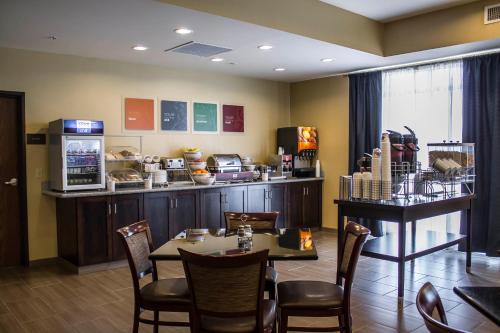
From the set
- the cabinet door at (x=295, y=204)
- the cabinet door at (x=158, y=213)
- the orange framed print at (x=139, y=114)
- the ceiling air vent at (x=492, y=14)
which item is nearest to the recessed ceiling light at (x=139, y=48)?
the orange framed print at (x=139, y=114)

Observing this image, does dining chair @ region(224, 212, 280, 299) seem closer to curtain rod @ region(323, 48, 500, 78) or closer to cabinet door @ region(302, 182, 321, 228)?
cabinet door @ region(302, 182, 321, 228)

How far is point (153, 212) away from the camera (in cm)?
536

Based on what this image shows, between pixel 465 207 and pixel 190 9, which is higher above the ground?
pixel 190 9

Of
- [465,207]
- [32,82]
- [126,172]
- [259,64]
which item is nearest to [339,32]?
[259,64]

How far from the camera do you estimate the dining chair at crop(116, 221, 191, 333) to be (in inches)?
104

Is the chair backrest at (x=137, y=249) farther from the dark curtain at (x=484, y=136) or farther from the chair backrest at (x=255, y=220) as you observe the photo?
the dark curtain at (x=484, y=136)

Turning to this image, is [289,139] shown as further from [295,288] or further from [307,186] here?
[295,288]

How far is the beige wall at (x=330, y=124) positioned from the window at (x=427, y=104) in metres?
0.73

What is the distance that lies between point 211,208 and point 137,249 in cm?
304

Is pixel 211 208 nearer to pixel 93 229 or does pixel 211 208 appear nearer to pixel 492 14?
pixel 93 229

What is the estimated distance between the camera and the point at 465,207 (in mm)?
4801

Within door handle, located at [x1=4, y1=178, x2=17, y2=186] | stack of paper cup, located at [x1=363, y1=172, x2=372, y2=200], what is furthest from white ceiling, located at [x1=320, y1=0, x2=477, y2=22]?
door handle, located at [x1=4, y1=178, x2=17, y2=186]

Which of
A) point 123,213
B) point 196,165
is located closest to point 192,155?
point 196,165

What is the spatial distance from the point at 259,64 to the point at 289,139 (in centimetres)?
159
